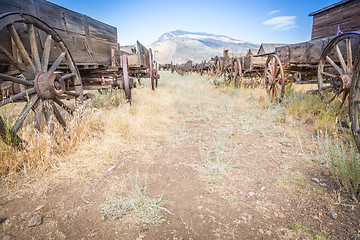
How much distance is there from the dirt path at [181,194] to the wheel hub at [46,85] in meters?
0.80

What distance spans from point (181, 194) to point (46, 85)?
218cm

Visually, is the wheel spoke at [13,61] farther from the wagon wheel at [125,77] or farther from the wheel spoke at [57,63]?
the wagon wheel at [125,77]

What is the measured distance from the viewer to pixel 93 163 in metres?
2.09

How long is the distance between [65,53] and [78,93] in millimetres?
675

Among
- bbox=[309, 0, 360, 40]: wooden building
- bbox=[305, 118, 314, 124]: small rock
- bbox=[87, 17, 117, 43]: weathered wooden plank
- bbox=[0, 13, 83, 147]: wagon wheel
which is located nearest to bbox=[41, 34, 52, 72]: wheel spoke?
bbox=[0, 13, 83, 147]: wagon wheel

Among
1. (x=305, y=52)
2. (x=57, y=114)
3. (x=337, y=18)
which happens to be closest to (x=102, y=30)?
(x=57, y=114)

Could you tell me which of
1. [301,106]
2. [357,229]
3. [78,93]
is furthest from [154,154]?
[301,106]

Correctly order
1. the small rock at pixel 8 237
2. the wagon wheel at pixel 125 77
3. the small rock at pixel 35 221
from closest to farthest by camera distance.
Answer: the small rock at pixel 8 237, the small rock at pixel 35 221, the wagon wheel at pixel 125 77

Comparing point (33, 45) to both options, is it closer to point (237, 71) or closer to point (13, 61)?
point (13, 61)

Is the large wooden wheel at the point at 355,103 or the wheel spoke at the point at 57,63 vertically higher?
the wheel spoke at the point at 57,63

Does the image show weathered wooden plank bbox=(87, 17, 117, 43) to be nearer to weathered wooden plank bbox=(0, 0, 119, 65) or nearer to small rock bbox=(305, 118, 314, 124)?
weathered wooden plank bbox=(0, 0, 119, 65)

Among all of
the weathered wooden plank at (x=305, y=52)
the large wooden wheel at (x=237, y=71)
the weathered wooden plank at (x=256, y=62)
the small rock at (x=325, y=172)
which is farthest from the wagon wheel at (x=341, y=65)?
the large wooden wheel at (x=237, y=71)

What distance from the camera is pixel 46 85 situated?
2148 mm

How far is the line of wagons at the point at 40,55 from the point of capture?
1850 millimetres
